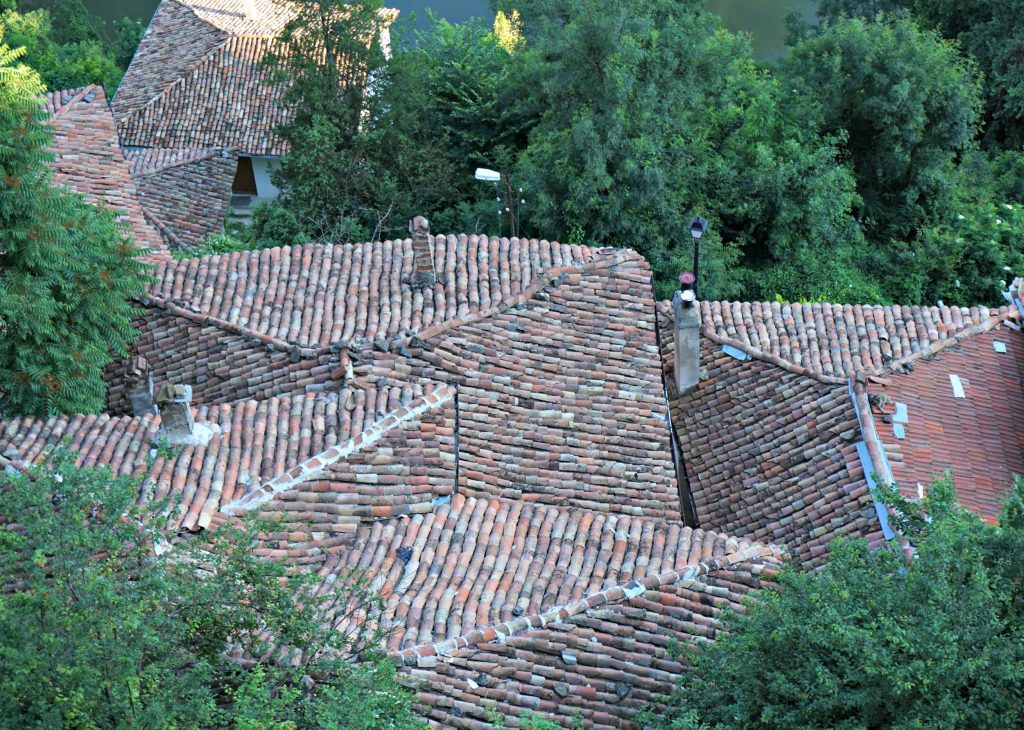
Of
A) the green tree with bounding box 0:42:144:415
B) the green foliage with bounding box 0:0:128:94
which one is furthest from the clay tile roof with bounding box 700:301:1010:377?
the green foliage with bounding box 0:0:128:94

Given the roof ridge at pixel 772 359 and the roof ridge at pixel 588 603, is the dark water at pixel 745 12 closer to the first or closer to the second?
the roof ridge at pixel 772 359

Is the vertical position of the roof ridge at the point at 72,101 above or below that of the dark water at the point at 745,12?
below

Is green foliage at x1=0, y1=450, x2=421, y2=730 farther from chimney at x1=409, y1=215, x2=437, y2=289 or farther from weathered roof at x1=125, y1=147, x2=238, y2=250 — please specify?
weathered roof at x1=125, y1=147, x2=238, y2=250

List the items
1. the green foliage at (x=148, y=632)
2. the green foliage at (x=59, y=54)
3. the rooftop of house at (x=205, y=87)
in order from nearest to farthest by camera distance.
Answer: the green foliage at (x=148, y=632)
the rooftop of house at (x=205, y=87)
the green foliage at (x=59, y=54)

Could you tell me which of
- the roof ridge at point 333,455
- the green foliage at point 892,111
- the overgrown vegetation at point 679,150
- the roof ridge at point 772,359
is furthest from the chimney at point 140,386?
the green foliage at point 892,111

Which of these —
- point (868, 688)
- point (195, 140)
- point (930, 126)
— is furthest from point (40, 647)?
point (930, 126)

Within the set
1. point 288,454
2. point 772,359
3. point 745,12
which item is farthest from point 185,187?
point 745,12

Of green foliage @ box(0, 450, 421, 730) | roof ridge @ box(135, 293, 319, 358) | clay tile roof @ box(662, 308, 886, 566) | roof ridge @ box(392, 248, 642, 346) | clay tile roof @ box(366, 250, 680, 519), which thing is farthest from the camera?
roof ridge @ box(392, 248, 642, 346)
